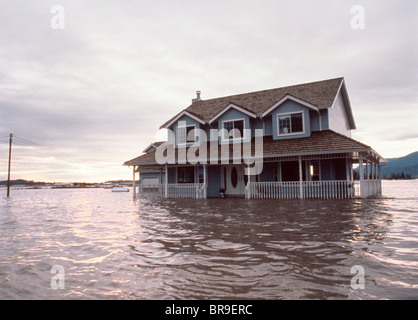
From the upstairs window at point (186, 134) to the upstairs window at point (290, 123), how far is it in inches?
276

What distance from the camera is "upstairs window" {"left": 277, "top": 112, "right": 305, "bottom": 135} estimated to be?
62.9 ft

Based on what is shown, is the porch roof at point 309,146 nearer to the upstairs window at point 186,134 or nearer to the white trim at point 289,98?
the white trim at point 289,98

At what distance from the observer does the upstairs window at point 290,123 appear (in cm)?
1917

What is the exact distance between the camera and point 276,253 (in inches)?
210

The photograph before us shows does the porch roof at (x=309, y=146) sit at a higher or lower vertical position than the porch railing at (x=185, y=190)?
higher

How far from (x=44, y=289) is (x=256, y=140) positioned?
17.7 meters

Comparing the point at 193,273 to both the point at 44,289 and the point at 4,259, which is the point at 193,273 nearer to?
the point at 44,289

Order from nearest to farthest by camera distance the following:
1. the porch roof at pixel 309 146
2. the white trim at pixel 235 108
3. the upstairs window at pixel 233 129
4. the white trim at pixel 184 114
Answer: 1. the porch roof at pixel 309 146
2. the white trim at pixel 235 108
3. the upstairs window at pixel 233 129
4. the white trim at pixel 184 114

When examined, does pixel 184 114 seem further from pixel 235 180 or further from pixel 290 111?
pixel 290 111

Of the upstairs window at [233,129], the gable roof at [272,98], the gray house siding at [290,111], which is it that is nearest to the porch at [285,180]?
the gray house siding at [290,111]

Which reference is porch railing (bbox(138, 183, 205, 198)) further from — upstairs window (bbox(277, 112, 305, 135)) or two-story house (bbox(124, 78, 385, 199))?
upstairs window (bbox(277, 112, 305, 135))

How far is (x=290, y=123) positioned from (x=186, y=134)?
27.6 ft

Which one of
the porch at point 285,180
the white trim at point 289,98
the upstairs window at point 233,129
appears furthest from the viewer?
the upstairs window at point 233,129

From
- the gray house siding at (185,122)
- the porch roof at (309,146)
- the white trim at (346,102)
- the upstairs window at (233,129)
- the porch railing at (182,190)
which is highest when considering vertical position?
the white trim at (346,102)
